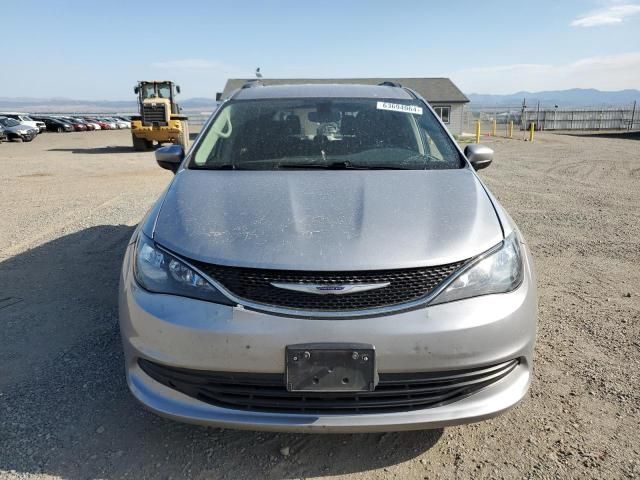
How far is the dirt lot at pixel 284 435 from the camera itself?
2.24 meters

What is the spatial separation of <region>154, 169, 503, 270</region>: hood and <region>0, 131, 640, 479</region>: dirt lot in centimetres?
91

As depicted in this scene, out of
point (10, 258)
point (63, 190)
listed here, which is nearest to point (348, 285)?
point (10, 258)

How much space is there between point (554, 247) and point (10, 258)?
5.68 m

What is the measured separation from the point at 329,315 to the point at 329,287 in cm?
11

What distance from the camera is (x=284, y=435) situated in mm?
2447

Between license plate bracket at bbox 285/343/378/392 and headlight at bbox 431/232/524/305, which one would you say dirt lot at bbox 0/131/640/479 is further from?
headlight at bbox 431/232/524/305

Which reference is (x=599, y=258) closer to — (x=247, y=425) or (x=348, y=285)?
(x=348, y=285)

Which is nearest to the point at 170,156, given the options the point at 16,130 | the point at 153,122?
the point at 153,122

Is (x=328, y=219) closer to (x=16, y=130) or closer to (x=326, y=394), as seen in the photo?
(x=326, y=394)

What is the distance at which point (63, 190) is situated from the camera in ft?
34.4

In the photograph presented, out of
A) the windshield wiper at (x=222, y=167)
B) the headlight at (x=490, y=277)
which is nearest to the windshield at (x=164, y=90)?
the windshield wiper at (x=222, y=167)

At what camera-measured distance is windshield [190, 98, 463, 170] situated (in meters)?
3.16

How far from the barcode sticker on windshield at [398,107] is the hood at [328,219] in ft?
2.82

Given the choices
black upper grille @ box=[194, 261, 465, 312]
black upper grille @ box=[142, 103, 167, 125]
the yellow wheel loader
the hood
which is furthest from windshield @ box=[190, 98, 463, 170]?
black upper grille @ box=[142, 103, 167, 125]
